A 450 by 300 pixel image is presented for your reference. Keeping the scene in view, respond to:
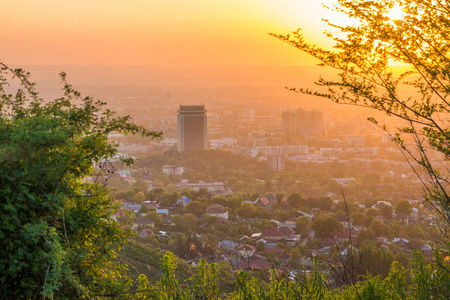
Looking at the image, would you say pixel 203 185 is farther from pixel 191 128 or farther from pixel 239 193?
pixel 191 128

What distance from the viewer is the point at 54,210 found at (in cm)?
226

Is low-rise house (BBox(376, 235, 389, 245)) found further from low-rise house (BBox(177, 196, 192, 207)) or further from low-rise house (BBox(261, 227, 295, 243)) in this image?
low-rise house (BBox(177, 196, 192, 207))

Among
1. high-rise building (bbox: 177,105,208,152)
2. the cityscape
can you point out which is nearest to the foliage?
the cityscape

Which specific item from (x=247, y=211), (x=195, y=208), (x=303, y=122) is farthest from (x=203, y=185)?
(x=303, y=122)

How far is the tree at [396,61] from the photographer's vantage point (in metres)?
3.05

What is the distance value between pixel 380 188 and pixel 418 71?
1793cm

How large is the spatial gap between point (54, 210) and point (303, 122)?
36.2m

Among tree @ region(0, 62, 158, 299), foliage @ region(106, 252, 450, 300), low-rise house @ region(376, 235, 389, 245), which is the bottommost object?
low-rise house @ region(376, 235, 389, 245)

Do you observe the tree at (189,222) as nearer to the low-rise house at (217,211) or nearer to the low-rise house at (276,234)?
the low-rise house at (217,211)

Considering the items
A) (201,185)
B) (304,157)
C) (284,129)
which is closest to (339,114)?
(284,129)

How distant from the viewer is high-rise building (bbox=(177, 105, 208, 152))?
31.1m

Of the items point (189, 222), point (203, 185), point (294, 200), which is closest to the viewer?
point (189, 222)

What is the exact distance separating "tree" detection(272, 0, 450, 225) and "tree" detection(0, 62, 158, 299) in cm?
149

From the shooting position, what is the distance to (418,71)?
3.21m
